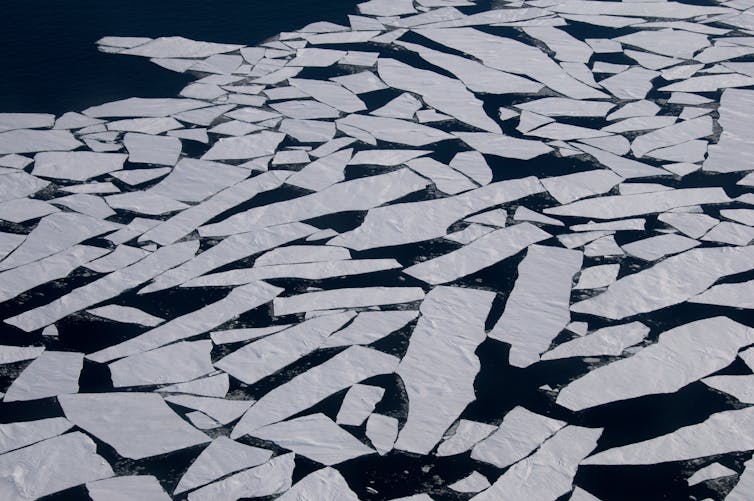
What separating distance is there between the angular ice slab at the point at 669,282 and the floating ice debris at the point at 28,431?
1.37 metres

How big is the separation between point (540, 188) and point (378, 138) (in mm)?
686

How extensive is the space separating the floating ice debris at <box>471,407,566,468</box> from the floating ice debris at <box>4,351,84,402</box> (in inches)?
39.4

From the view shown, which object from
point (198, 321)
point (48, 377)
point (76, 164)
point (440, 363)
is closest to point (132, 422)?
point (48, 377)

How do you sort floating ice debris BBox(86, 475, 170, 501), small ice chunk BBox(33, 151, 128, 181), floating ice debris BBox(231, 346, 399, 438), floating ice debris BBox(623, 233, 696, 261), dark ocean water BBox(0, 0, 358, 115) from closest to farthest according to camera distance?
floating ice debris BBox(86, 475, 170, 501) → floating ice debris BBox(231, 346, 399, 438) → floating ice debris BBox(623, 233, 696, 261) → small ice chunk BBox(33, 151, 128, 181) → dark ocean water BBox(0, 0, 358, 115)

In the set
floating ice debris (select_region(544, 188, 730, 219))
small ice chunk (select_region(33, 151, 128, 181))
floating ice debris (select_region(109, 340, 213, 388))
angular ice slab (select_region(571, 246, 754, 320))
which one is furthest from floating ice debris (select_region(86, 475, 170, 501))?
floating ice debris (select_region(544, 188, 730, 219))

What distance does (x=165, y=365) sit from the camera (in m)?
2.31

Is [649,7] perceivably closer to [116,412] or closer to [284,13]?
[284,13]

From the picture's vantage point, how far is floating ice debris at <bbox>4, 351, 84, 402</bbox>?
2225 millimetres

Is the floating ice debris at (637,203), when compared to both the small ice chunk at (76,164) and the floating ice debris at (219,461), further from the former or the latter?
the small ice chunk at (76,164)

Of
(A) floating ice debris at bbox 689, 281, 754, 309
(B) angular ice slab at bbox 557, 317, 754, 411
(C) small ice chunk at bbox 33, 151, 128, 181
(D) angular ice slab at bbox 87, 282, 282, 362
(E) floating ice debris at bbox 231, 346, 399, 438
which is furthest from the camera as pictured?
(C) small ice chunk at bbox 33, 151, 128, 181

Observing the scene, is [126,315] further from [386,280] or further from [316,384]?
[386,280]

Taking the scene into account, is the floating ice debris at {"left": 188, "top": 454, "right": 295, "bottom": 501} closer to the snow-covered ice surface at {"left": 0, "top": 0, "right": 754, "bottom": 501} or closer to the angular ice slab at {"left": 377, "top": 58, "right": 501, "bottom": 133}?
the snow-covered ice surface at {"left": 0, "top": 0, "right": 754, "bottom": 501}

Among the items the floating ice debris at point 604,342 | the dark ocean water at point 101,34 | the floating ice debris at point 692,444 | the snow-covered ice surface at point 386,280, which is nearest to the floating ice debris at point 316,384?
the snow-covered ice surface at point 386,280

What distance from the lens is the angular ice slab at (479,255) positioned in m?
2.71
